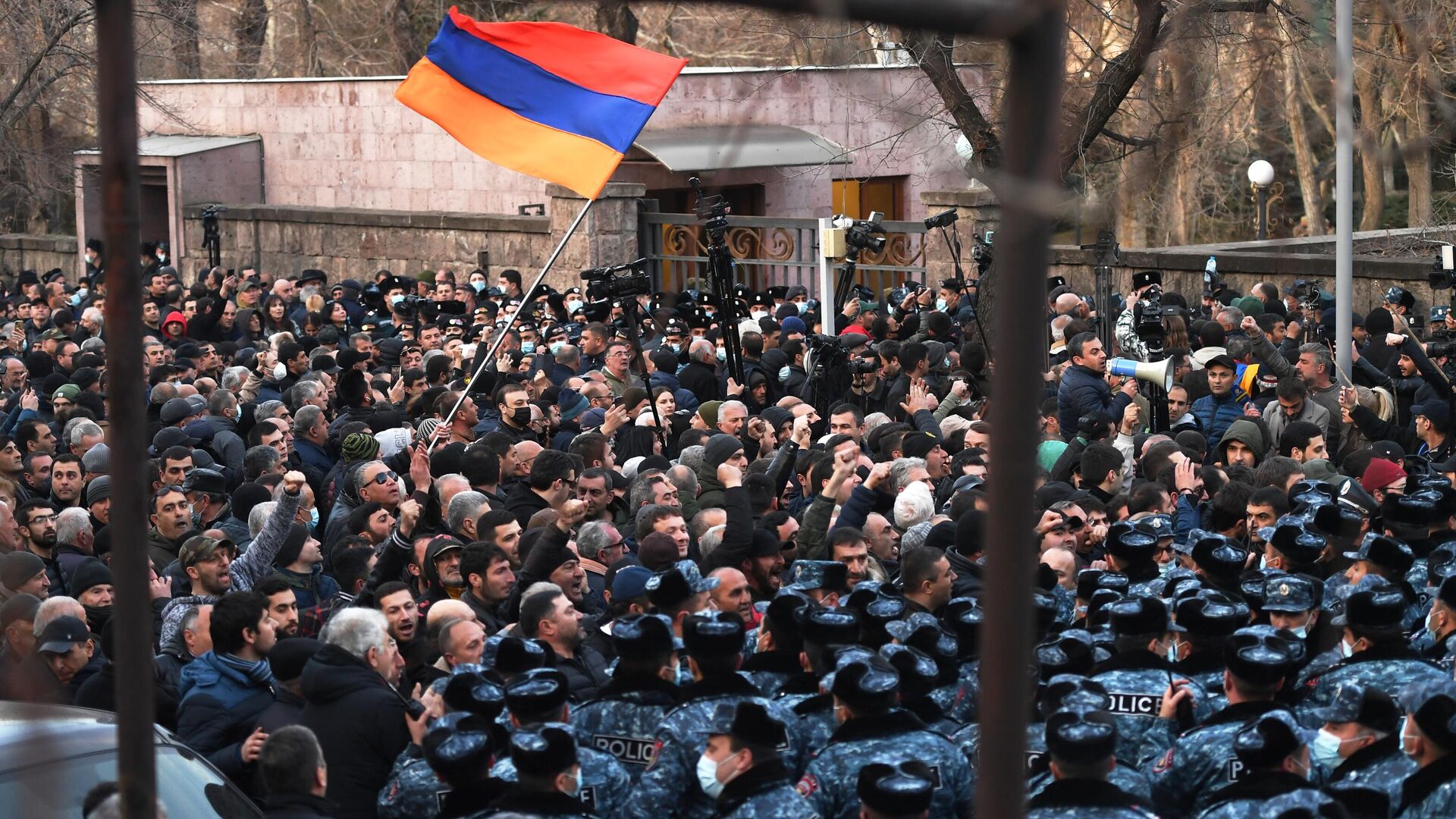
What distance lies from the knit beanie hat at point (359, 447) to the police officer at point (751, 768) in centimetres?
484

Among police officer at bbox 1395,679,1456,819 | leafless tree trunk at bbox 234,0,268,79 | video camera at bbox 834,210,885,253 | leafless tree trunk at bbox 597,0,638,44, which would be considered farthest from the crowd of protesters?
leafless tree trunk at bbox 234,0,268,79

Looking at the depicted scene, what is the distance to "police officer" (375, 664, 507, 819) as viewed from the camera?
15.3 ft

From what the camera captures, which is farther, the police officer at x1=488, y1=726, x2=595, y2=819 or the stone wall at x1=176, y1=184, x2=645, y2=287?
the stone wall at x1=176, y1=184, x2=645, y2=287

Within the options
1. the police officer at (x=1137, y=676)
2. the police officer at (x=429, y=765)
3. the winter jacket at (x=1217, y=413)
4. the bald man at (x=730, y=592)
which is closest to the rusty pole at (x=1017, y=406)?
the police officer at (x=429, y=765)

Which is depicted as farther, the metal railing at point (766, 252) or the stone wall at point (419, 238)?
the stone wall at point (419, 238)

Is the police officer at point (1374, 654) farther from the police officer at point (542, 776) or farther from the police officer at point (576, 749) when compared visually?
the police officer at point (542, 776)

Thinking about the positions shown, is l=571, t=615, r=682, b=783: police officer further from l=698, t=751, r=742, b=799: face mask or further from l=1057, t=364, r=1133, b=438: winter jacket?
l=1057, t=364, r=1133, b=438: winter jacket

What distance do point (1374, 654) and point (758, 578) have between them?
262 centimetres

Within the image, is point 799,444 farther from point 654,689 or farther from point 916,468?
point 654,689

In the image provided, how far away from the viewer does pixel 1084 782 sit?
4.02 m

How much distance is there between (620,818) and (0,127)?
40.1 feet

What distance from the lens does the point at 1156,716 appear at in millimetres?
4934

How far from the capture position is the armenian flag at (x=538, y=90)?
10.1 metres

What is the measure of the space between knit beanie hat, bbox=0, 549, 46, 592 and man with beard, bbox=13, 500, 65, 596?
3.28 ft
